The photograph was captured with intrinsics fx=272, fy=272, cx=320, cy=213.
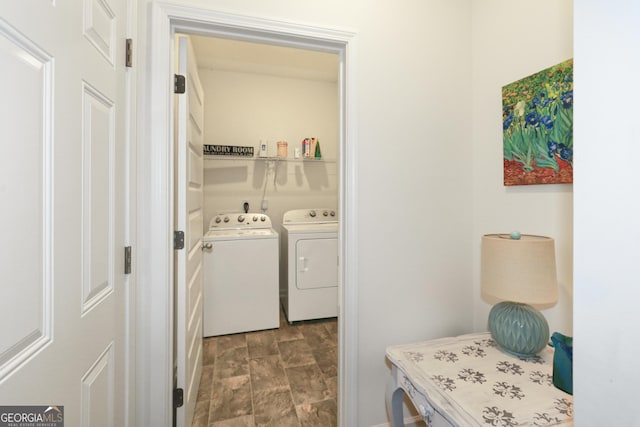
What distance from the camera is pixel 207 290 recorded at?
2.45m

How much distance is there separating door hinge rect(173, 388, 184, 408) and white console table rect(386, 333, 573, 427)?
0.97 meters

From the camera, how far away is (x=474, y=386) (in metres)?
0.97


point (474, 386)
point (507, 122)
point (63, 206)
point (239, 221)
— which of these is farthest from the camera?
point (239, 221)

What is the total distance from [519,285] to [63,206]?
1.43m

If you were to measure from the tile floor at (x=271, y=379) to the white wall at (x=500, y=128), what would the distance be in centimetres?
114

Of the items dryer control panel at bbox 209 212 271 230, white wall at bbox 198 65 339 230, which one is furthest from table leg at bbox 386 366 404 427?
white wall at bbox 198 65 339 230

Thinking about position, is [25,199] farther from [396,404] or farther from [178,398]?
[396,404]

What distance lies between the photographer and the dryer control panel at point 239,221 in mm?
2887

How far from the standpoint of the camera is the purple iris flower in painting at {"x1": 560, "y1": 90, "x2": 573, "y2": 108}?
3.54 feet

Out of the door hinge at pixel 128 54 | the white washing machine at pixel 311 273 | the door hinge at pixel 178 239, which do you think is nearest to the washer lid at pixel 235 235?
the white washing machine at pixel 311 273

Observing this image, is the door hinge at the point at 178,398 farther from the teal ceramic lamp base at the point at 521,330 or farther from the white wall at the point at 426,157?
the teal ceramic lamp base at the point at 521,330

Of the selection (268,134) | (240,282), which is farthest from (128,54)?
(268,134)

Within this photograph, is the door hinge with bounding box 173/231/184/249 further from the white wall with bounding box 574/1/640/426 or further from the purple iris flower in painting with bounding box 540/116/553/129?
the purple iris flower in painting with bounding box 540/116/553/129

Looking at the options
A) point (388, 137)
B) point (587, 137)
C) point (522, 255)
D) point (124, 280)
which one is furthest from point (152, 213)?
point (522, 255)
